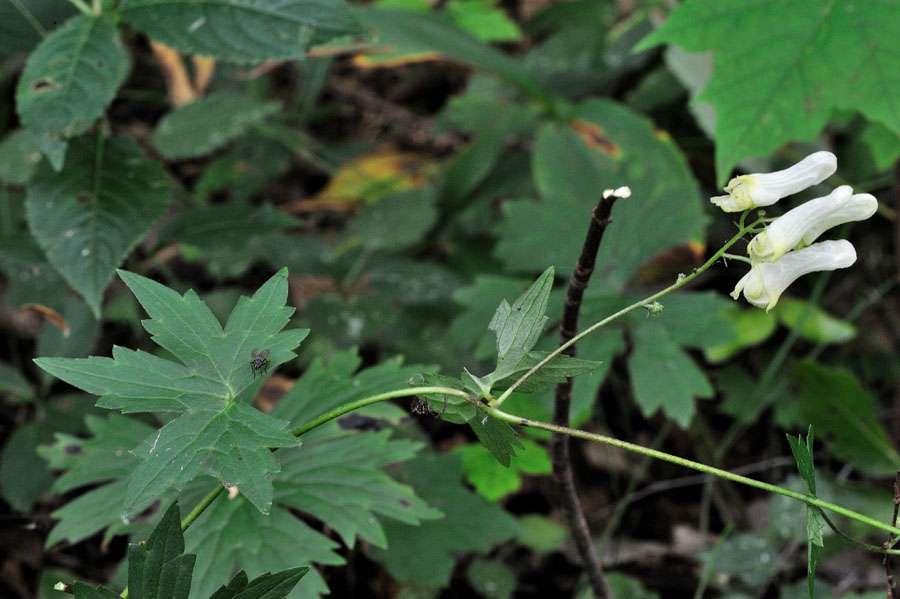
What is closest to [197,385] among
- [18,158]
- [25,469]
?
[25,469]

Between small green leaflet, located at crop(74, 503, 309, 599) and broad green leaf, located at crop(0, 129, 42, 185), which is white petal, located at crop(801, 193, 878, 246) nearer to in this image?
small green leaflet, located at crop(74, 503, 309, 599)

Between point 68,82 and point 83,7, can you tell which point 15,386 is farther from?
point 83,7

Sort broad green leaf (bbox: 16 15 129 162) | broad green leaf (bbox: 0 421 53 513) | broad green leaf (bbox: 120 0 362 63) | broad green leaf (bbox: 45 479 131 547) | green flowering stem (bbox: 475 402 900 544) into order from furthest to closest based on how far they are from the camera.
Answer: broad green leaf (bbox: 0 421 53 513) < broad green leaf (bbox: 120 0 362 63) < broad green leaf (bbox: 16 15 129 162) < broad green leaf (bbox: 45 479 131 547) < green flowering stem (bbox: 475 402 900 544)

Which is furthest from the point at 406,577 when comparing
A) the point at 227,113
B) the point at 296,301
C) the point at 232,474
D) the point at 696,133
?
the point at 696,133

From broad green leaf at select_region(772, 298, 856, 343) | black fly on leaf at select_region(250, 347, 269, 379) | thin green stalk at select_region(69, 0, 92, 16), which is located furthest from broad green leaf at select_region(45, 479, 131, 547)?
broad green leaf at select_region(772, 298, 856, 343)

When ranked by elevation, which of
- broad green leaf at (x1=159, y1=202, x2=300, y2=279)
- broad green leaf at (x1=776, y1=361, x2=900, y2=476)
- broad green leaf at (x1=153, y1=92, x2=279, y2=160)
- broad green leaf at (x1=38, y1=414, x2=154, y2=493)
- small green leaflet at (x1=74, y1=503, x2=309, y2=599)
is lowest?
broad green leaf at (x1=776, y1=361, x2=900, y2=476)

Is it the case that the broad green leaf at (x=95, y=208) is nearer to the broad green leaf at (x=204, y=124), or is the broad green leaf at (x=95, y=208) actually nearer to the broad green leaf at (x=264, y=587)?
the broad green leaf at (x=204, y=124)

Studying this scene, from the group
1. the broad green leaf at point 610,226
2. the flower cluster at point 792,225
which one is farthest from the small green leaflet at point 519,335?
the broad green leaf at point 610,226
